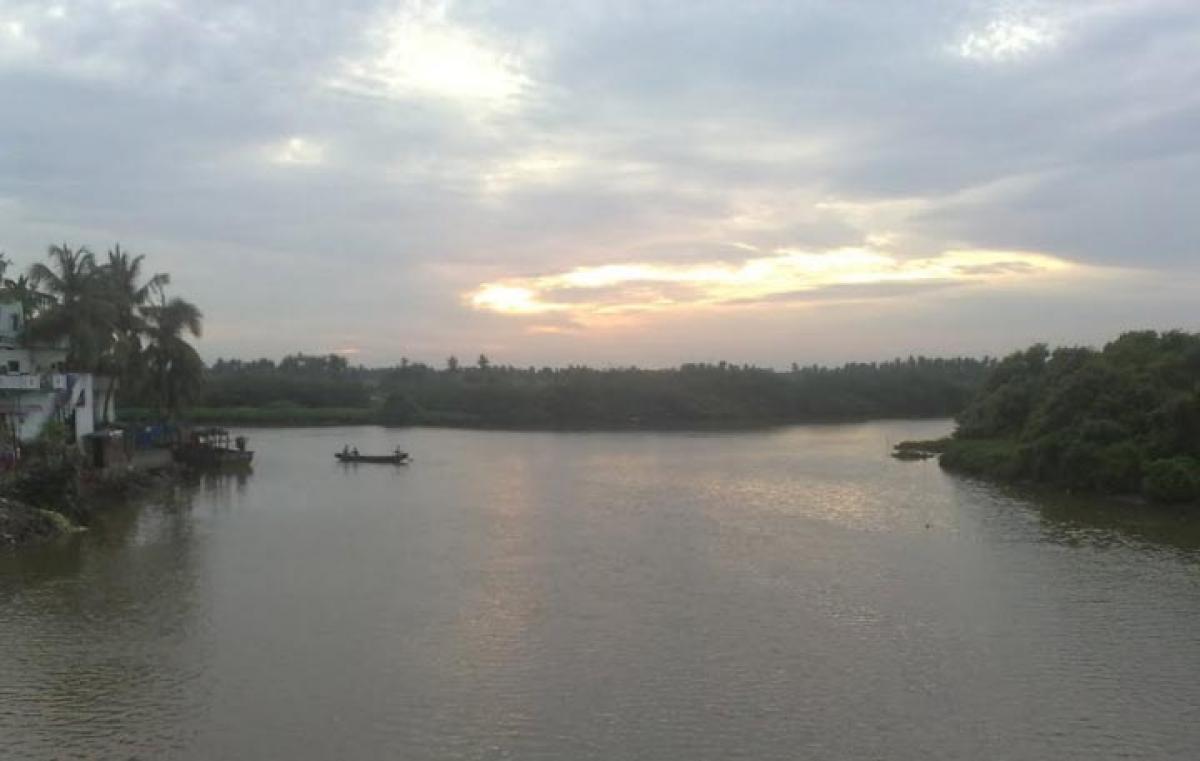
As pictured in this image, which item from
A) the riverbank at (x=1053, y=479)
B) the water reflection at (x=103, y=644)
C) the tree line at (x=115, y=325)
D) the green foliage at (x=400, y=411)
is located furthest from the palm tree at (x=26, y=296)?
the green foliage at (x=400, y=411)

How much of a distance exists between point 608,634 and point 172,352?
102 feet

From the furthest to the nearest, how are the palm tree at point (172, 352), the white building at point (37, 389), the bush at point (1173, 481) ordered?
the palm tree at point (172, 352) → the white building at point (37, 389) → the bush at point (1173, 481)

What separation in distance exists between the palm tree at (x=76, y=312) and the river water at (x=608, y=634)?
667 centimetres

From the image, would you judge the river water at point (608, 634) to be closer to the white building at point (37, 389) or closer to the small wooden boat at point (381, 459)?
the white building at point (37, 389)

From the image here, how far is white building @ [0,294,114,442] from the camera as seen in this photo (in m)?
30.1

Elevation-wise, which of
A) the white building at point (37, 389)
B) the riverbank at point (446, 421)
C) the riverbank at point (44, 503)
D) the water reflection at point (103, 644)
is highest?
the white building at point (37, 389)

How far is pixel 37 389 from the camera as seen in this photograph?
3059 centimetres

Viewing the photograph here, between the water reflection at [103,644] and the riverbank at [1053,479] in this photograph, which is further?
the riverbank at [1053,479]

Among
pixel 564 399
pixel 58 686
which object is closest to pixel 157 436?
pixel 58 686

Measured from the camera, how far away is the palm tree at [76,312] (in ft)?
109

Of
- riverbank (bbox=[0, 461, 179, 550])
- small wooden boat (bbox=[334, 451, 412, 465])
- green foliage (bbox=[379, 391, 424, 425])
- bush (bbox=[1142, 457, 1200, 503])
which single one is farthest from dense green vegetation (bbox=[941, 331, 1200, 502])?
green foliage (bbox=[379, 391, 424, 425])

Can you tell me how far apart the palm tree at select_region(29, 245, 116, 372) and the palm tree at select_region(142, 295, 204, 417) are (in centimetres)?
540

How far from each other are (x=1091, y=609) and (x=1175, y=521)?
11.8 meters

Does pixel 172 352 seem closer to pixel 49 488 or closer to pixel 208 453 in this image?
pixel 208 453
